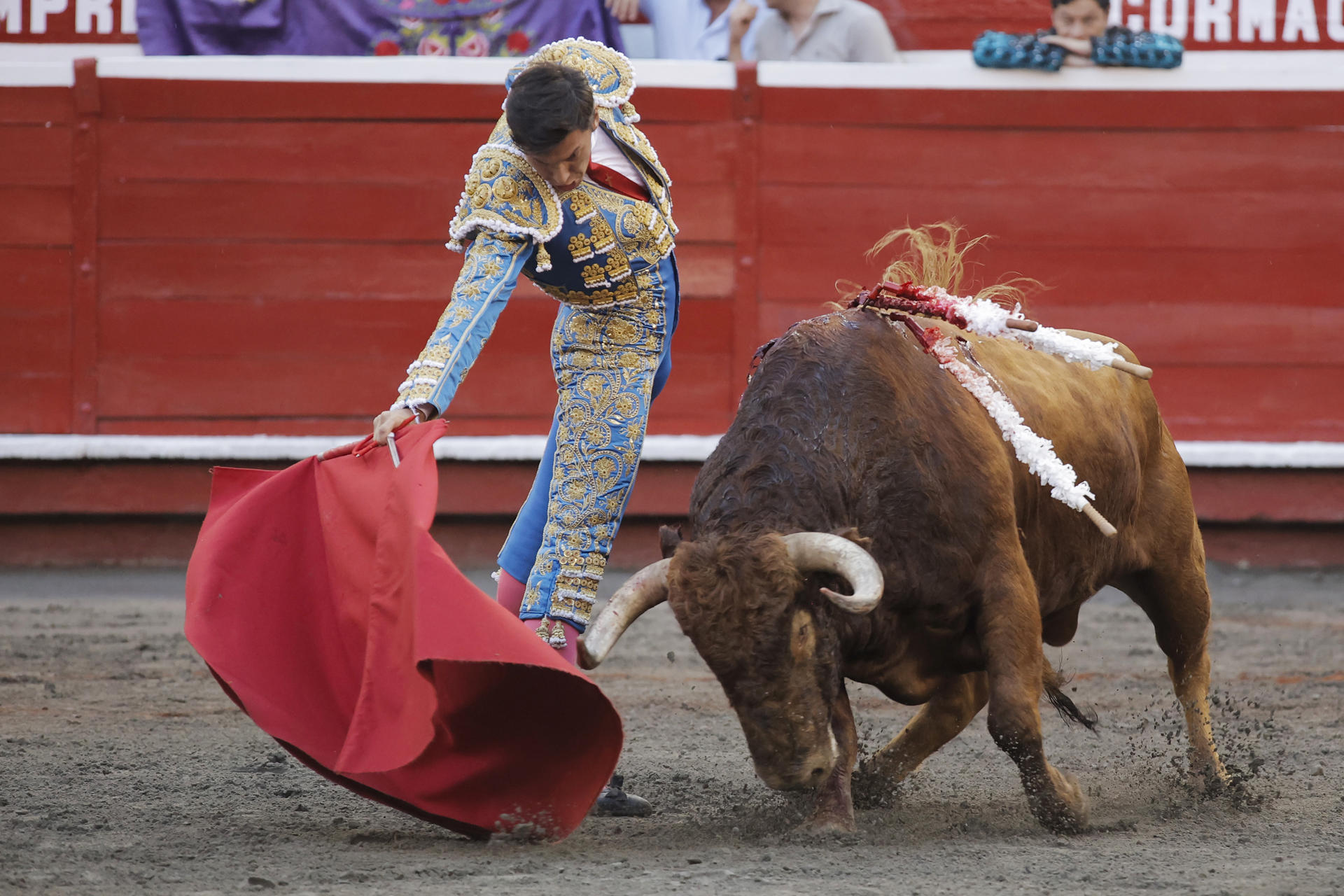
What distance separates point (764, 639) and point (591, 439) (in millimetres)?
677

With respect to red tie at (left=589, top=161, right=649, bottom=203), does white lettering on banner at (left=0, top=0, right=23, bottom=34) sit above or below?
above

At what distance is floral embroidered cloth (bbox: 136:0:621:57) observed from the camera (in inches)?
243

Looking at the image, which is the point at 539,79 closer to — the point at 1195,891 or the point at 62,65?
the point at 1195,891

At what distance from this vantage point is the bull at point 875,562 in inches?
99.2

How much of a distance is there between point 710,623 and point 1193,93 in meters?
4.65

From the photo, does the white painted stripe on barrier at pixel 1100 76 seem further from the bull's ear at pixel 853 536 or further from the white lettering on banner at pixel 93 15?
the bull's ear at pixel 853 536

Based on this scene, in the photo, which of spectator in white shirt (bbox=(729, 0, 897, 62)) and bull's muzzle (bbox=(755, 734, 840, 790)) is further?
spectator in white shirt (bbox=(729, 0, 897, 62))

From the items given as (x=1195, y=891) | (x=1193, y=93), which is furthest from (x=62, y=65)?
(x=1195, y=891)

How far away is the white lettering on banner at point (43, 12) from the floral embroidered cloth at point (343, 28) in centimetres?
37

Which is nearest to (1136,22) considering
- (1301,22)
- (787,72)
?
(1301,22)

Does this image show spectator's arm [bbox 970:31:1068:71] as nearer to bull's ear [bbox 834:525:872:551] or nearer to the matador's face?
the matador's face

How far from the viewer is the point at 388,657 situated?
2.58 m

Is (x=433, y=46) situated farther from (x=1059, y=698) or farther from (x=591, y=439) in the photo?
(x=1059, y=698)

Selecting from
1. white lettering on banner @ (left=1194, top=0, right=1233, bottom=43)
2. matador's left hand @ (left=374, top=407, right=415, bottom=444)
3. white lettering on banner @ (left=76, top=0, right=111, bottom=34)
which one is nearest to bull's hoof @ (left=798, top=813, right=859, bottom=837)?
matador's left hand @ (left=374, top=407, right=415, bottom=444)
